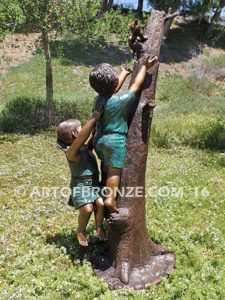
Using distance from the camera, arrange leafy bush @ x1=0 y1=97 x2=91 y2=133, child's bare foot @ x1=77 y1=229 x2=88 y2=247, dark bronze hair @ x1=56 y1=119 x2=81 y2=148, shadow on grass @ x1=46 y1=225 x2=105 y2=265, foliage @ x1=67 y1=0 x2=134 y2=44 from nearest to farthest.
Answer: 1. dark bronze hair @ x1=56 y1=119 x2=81 y2=148
2. child's bare foot @ x1=77 y1=229 x2=88 y2=247
3. shadow on grass @ x1=46 y1=225 x2=105 y2=265
4. foliage @ x1=67 y1=0 x2=134 y2=44
5. leafy bush @ x1=0 y1=97 x2=91 y2=133

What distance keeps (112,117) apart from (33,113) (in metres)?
16.9

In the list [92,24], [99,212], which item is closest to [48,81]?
[92,24]

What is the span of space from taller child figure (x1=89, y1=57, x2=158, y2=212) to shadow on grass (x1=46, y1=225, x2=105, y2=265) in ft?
4.52

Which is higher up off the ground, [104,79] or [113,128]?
[104,79]

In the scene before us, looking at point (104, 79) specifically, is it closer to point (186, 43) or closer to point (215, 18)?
point (186, 43)

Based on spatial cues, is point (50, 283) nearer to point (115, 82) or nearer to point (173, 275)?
point (173, 275)

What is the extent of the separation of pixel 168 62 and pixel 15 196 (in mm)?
30581

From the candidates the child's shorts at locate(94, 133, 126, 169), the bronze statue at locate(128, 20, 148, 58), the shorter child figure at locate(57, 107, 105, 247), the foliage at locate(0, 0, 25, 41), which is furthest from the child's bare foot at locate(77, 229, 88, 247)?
the foliage at locate(0, 0, 25, 41)

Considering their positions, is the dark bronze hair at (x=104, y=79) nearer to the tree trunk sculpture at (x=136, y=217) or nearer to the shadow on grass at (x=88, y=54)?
the tree trunk sculpture at (x=136, y=217)

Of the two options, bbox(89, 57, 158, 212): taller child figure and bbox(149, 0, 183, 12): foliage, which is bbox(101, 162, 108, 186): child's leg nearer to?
bbox(89, 57, 158, 212): taller child figure

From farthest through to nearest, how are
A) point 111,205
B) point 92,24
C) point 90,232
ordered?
point 92,24 < point 90,232 < point 111,205

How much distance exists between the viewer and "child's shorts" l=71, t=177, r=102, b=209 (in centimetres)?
640

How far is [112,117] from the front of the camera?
595 cm

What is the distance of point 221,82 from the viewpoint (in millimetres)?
35188
